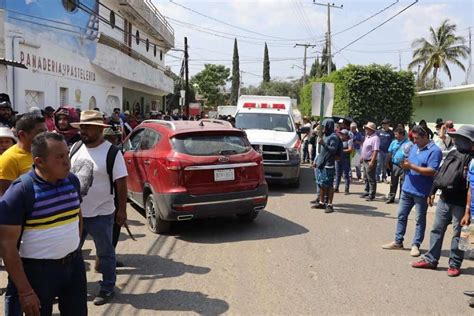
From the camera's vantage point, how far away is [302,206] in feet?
29.8

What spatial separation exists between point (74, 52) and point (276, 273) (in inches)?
635

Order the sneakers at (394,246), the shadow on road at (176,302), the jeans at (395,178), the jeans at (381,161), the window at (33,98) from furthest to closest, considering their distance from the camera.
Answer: the window at (33,98) < the jeans at (381,161) < the jeans at (395,178) < the sneakers at (394,246) < the shadow on road at (176,302)

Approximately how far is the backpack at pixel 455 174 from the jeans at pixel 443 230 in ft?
0.80

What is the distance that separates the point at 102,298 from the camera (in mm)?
4348

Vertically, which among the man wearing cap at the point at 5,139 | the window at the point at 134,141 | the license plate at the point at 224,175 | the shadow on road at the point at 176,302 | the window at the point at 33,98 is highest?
the window at the point at 33,98

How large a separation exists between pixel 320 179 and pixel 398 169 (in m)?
2.05

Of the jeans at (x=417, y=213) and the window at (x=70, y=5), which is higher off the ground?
the window at (x=70, y=5)

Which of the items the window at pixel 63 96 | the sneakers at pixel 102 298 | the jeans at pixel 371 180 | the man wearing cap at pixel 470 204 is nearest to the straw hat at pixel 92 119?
the sneakers at pixel 102 298

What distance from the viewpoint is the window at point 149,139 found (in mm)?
7117

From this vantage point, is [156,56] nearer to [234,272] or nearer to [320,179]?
[320,179]

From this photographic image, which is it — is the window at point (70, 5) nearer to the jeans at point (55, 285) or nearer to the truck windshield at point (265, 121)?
the truck windshield at point (265, 121)

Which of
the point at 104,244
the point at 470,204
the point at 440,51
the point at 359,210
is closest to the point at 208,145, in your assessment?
the point at 104,244

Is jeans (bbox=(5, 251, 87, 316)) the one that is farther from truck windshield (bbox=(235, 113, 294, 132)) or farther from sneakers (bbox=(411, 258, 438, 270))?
truck windshield (bbox=(235, 113, 294, 132))

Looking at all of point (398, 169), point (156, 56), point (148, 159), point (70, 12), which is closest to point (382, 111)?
point (398, 169)
